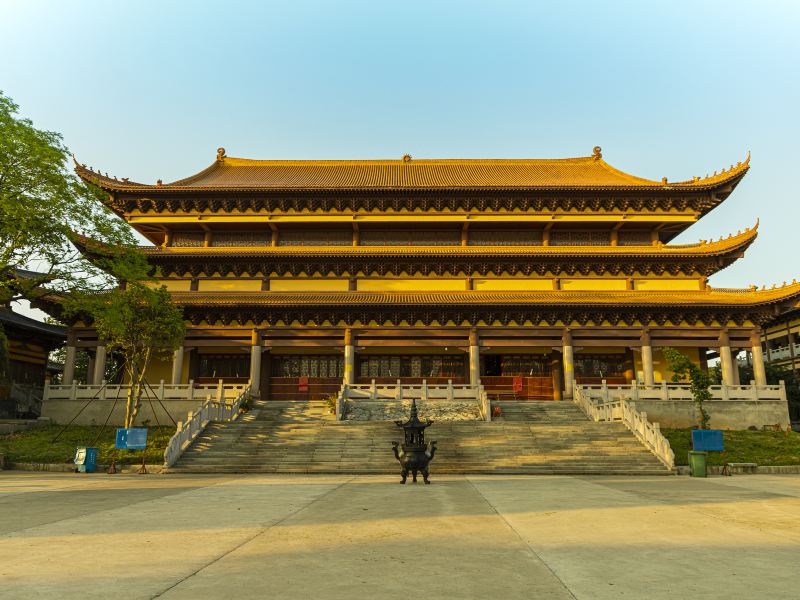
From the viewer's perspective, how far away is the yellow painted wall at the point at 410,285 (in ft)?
87.9

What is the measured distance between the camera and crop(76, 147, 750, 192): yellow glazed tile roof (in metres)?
27.3

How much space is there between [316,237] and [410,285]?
587 centimetres

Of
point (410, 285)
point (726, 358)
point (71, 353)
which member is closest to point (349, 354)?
point (410, 285)

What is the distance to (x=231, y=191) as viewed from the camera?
27656mm

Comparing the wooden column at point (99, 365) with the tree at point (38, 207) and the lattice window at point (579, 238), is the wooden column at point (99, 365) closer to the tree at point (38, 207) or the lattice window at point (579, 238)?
the tree at point (38, 207)

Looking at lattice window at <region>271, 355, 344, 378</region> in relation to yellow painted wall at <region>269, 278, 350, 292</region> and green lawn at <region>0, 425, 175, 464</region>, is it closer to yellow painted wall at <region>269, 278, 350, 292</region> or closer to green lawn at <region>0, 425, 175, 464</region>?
yellow painted wall at <region>269, 278, 350, 292</region>

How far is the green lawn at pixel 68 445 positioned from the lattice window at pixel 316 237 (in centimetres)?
1175

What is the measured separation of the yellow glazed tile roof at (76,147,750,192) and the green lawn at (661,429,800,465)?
42.1 ft

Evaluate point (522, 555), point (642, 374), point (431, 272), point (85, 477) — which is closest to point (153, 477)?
point (85, 477)

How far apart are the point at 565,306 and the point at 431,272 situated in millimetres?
6736

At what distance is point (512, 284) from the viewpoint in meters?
26.9

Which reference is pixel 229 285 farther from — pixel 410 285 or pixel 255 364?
pixel 410 285

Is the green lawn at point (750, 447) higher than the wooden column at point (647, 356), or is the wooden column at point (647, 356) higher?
the wooden column at point (647, 356)

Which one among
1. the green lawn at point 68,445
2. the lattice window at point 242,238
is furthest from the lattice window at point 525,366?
the green lawn at point 68,445
